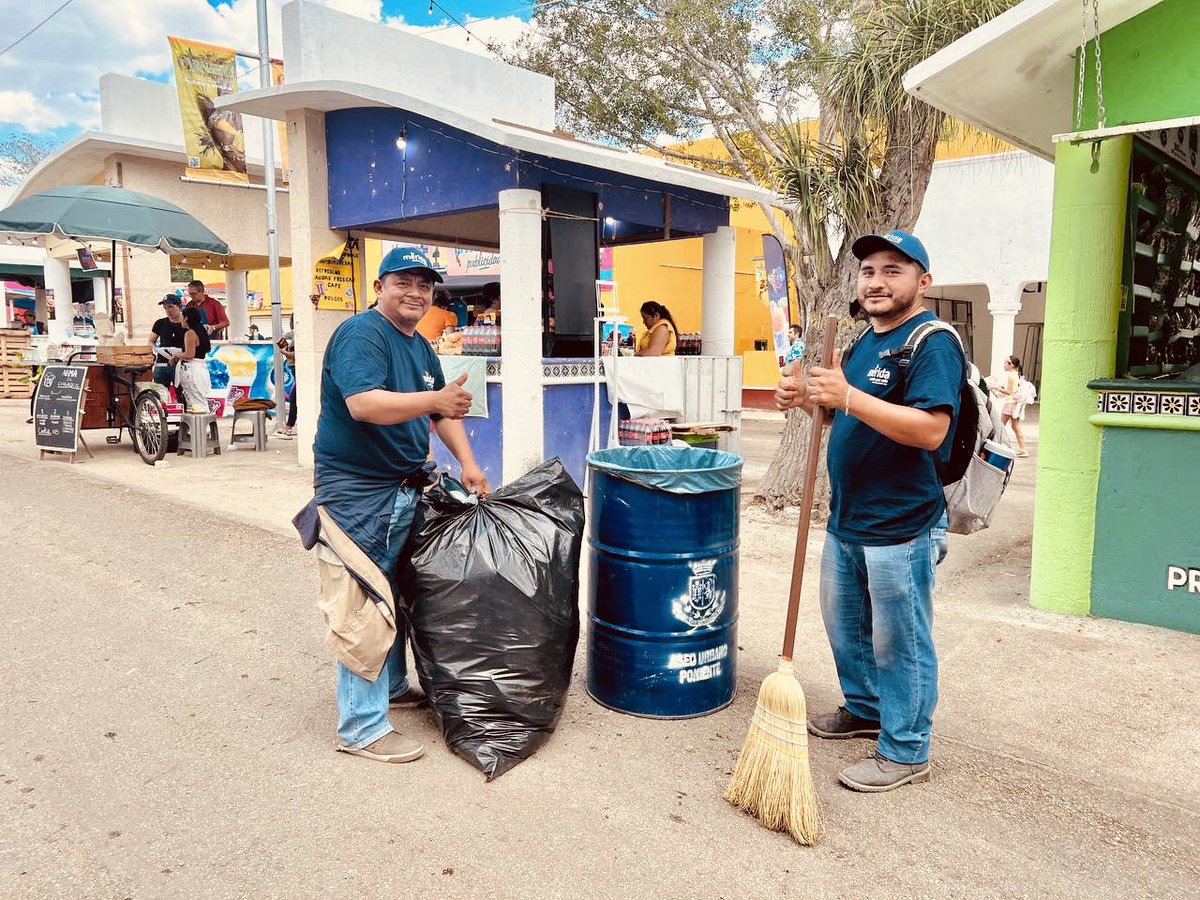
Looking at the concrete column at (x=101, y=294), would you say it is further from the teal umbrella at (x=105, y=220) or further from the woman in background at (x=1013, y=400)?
the woman in background at (x=1013, y=400)

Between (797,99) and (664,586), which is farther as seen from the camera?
(797,99)

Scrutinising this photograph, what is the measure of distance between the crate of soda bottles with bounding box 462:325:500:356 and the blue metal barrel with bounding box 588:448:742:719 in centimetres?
500

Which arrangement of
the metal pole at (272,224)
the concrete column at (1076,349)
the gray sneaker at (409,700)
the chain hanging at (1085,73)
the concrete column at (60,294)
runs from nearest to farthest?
the gray sneaker at (409,700) < the chain hanging at (1085,73) < the concrete column at (1076,349) < the metal pole at (272,224) < the concrete column at (60,294)

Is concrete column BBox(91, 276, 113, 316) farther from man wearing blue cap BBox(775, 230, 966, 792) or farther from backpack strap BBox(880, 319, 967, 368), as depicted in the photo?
backpack strap BBox(880, 319, 967, 368)

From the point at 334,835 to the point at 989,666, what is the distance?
3079 millimetres

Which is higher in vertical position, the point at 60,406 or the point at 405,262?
the point at 405,262

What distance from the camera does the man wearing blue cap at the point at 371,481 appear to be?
120 inches

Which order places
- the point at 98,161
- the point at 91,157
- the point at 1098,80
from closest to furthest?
1. the point at 1098,80
2. the point at 91,157
3. the point at 98,161

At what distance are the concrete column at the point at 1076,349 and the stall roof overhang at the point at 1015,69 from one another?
0.52 metres

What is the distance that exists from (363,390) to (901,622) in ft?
6.52

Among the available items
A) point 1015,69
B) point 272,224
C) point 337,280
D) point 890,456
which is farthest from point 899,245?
point 272,224

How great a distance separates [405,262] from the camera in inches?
124

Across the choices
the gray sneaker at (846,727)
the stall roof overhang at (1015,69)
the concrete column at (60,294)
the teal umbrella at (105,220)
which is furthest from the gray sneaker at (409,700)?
the concrete column at (60,294)

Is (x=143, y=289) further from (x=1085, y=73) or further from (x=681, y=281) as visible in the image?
(x=1085, y=73)
